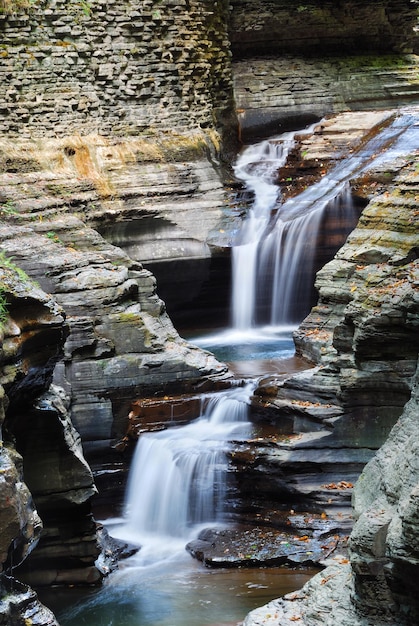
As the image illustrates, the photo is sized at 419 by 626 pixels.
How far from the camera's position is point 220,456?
1354 centimetres

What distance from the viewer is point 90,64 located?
1905cm

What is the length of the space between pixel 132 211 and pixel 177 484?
6.38 meters

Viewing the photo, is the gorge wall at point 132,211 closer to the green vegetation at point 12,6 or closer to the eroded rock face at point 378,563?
the green vegetation at point 12,6

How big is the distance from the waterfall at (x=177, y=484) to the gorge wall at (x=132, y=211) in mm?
536

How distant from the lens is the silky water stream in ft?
37.0

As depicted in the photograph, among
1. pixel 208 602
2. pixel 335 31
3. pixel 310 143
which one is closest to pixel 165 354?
pixel 208 602

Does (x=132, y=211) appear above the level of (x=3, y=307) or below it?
above

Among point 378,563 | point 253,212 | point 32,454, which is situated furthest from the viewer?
point 253,212

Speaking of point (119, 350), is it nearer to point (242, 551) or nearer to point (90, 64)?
point (242, 551)

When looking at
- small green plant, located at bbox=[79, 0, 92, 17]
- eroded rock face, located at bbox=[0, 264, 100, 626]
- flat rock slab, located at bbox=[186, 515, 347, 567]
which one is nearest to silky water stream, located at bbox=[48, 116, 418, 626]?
flat rock slab, located at bbox=[186, 515, 347, 567]

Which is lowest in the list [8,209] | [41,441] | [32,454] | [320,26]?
[32,454]

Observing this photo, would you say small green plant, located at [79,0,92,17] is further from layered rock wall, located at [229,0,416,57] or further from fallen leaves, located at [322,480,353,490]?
fallen leaves, located at [322,480,353,490]

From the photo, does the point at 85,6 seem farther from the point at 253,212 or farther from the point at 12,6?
the point at 253,212

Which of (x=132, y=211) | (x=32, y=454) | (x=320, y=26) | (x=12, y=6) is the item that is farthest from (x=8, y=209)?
(x=320, y=26)
